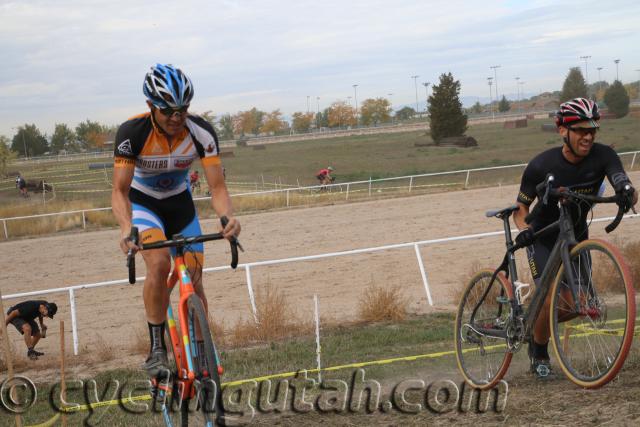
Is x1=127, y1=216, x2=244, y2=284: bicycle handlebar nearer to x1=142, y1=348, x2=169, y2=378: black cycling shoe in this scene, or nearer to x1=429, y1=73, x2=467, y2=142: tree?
x1=142, y1=348, x2=169, y2=378: black cycling shoe

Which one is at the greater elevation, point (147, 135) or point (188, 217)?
point (147, 135)

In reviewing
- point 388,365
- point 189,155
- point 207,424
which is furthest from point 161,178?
point 388,365

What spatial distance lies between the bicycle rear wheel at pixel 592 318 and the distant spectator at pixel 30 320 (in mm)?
8457

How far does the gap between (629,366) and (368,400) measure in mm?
2169

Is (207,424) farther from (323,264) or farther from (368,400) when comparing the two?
(323,264)

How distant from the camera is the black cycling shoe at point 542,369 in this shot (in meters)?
6.75

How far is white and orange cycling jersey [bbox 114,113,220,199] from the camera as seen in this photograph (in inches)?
231

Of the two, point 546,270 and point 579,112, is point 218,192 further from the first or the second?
point 579,112

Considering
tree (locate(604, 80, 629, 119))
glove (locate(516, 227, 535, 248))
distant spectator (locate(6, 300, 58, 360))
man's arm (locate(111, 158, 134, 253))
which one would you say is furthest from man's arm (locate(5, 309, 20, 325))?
tree (locate(604, 80, 629, 119))

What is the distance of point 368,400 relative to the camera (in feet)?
21.8

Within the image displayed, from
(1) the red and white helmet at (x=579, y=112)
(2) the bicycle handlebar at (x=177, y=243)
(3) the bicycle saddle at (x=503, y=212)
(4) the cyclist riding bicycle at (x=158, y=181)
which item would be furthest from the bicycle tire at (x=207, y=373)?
(1) the red and white helmet at (x=579, y=112)

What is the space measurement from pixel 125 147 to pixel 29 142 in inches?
3473

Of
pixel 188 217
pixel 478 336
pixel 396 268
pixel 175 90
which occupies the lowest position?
pixel 396 268

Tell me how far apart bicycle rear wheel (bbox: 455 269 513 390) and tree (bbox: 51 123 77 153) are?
328ft
